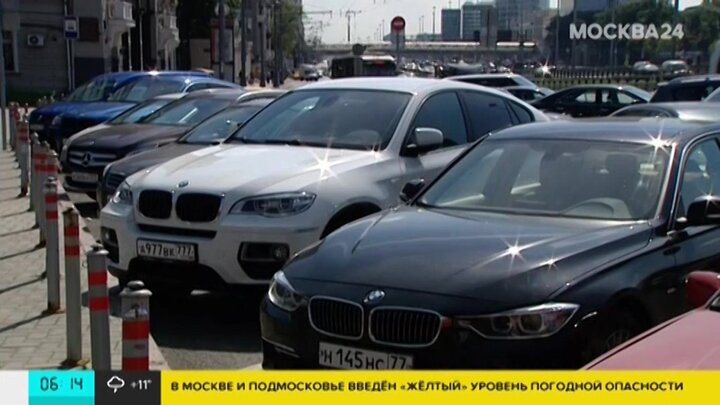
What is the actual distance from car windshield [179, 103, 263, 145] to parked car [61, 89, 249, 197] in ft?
4.23

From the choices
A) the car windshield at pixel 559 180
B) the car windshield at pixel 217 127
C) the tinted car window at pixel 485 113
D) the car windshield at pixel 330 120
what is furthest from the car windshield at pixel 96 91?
the car windshield at pixel 559 180

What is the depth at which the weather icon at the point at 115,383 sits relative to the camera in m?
4.35

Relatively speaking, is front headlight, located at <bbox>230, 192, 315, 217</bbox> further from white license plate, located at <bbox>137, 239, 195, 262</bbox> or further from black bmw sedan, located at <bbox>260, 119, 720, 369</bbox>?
black bmw sedan, located at <bbox>260, 119, 720, 369</bbox>

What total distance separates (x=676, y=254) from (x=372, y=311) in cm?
169

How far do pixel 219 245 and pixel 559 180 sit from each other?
2354mm

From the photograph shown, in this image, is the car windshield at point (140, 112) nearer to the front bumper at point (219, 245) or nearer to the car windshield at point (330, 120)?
the car windshield at point (330, 120)

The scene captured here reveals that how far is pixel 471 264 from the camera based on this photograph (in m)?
4.75

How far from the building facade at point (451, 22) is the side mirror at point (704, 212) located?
→ 18693 centimetres

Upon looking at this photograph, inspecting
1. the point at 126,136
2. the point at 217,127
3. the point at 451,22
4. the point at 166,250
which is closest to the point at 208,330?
the point at 166,250

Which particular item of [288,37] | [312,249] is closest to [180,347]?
[312,249]

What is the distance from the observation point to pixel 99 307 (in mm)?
5230

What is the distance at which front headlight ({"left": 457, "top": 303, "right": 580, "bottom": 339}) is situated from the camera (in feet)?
14.6

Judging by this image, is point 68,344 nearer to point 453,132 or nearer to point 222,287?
point 222,287

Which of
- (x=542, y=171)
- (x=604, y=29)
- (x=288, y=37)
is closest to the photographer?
(x=542, y=171)
